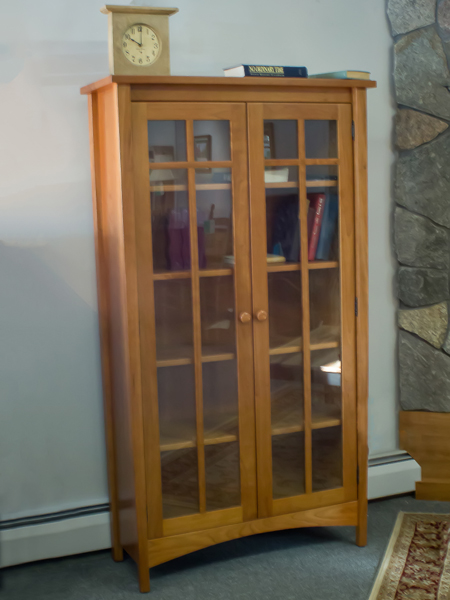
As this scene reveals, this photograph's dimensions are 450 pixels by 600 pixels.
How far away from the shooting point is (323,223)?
2123mm

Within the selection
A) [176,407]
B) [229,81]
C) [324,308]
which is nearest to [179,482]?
[176,407]

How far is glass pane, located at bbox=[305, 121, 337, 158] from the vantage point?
2059 millimetres

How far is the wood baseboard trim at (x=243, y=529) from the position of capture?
2.04 metres

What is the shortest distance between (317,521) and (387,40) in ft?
6.33

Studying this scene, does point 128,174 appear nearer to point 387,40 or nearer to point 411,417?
point 387,40

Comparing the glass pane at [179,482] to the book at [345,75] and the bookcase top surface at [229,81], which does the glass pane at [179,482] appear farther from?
the book at [345,75]

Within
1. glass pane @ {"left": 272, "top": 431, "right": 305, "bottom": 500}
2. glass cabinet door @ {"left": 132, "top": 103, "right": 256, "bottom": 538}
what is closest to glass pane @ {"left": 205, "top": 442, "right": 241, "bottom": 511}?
glass cabinet door @ {"left": 132, "top": 103, "right": 256, "bottom": 538}

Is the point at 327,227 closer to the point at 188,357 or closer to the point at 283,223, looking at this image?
the point at 283,223

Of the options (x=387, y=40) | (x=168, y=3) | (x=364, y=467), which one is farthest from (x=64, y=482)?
(x=387, y=40)

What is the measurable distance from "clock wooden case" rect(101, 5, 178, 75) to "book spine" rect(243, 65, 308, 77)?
0.26 m

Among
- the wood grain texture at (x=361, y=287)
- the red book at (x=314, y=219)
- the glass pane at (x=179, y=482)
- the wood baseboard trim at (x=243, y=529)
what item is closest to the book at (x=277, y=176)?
the red book at (x=314, y=219)

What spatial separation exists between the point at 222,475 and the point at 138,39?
1.44m

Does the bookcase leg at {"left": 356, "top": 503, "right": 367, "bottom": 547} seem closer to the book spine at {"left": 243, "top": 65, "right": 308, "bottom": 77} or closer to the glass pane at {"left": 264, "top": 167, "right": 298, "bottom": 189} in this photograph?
the glass pane at {"left": 264, "top": 167, "right": 298, "bottom": 189}

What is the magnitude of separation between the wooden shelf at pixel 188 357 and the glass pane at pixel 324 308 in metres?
0.32
